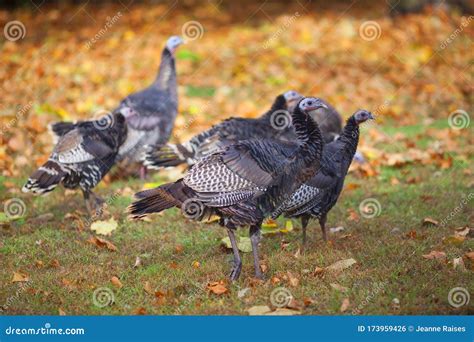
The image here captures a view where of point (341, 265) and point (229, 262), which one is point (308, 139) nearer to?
point (341, 265)

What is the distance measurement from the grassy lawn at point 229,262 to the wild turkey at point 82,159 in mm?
378

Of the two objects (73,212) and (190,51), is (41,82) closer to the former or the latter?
(190,51)

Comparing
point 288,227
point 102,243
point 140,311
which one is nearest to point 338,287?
point 140,311

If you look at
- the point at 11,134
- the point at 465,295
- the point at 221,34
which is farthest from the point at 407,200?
the point at 221,34

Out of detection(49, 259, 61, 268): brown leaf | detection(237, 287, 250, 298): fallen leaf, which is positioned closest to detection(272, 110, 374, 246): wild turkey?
detection(237, 287, 250, 298): fallen leaf

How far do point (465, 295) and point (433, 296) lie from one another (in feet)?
0.81

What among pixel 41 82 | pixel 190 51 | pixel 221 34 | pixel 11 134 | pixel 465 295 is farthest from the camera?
pixel 221 34

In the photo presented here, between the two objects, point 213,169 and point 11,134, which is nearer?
point 213,169

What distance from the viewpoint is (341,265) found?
19.6ft

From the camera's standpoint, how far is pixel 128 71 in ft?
45.7

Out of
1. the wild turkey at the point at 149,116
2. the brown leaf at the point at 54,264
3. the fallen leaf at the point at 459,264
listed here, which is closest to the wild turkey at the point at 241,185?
the brown leaf at the point at 54,264

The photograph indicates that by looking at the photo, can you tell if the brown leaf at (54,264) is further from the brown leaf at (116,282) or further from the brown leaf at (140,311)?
the brown leaf at (140,311)

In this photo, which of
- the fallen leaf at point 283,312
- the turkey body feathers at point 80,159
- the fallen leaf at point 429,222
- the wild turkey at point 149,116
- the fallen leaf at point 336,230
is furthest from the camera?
the wild turkey at point 149,116

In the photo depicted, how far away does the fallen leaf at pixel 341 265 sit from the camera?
5.93m
